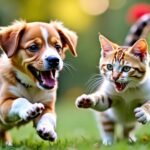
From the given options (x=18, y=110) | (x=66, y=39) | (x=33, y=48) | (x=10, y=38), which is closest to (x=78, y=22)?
(x=66, y=39)

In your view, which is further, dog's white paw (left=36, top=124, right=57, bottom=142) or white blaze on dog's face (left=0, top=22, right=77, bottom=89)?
white blaze on dog's face (left=0, top=22, right=77, bottom=89)

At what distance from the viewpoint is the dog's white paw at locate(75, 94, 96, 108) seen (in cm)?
660

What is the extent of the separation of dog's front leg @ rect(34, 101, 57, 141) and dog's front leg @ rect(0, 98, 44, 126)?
16cm

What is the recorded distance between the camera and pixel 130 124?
7520 mm

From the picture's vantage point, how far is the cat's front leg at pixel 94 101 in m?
6.62

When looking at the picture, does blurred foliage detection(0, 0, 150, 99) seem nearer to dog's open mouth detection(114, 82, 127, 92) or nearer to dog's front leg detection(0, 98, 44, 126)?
dog's open mouth detection(114, 82, 127, 92)

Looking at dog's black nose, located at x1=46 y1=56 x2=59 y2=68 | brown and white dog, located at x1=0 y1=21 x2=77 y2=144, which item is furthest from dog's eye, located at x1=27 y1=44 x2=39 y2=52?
dog's black nose, located at x1=46 y1=56 x2=59 y2=68

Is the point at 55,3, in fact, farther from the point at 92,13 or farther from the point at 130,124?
the point at 130,124

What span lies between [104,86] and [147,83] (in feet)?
1.71

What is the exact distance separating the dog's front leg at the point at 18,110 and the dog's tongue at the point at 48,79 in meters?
0.31

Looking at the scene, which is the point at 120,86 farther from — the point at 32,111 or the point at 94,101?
the point at 32,111

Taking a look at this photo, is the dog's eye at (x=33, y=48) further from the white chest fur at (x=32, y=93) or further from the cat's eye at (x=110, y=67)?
the cat's eye at (x=110, y=67)

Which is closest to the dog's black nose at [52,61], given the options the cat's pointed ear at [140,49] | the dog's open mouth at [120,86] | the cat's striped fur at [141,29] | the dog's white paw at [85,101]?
the dog's white paw at [85,101]

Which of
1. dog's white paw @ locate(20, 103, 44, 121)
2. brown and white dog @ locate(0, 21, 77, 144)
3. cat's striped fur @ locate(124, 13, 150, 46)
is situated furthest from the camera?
cat's striped fur @ locate(124, 13, 150, 46)
